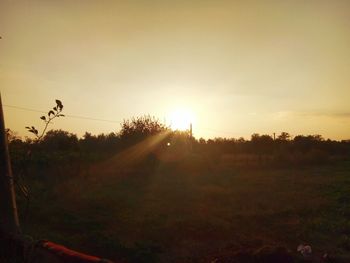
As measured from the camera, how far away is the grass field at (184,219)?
831 centimetres

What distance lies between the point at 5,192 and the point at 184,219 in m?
6.17

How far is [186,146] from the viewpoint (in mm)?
35594

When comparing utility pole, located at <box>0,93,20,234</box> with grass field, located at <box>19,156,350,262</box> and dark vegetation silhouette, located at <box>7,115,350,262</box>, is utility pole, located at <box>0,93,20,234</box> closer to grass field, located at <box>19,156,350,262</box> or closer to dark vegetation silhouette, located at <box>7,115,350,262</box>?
dark vegetation silhouette, located at <box>7,115,350,262</box>

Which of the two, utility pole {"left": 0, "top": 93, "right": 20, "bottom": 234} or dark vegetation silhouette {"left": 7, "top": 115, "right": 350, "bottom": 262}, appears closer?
utility pole {"left": 0, "top": 93, "right": 20, "bottom": 234}

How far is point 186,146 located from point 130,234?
2639cm

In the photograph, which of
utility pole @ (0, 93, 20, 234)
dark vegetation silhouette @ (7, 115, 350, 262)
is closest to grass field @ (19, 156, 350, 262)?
dark vegetation silhouette @ (7, 115, 350, 262)

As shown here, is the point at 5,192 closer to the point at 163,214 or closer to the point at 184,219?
the point at 184,219

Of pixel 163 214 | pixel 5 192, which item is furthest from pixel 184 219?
pixel 5 192

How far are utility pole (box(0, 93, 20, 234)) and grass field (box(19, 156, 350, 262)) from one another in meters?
2.66

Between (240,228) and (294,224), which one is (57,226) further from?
(294,224)

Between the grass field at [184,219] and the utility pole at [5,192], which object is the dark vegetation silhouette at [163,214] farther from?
the utility pole at [5,192]

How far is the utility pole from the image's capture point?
517cm

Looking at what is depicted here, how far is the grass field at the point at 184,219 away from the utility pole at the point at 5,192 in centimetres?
266

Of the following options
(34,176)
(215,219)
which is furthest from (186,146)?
(215,219)
